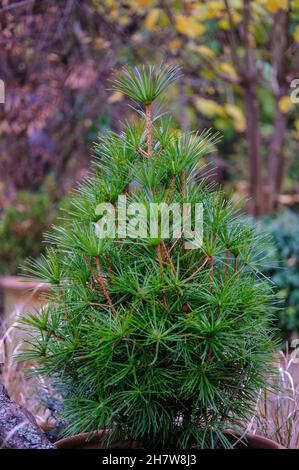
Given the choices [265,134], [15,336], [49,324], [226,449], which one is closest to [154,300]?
[49,324]

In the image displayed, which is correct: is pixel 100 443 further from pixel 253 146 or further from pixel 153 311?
pixel 253 146

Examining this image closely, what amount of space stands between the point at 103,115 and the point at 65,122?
0.45 m

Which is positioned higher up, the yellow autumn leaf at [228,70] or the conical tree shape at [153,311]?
the yellow autumn leaf at [228,70]

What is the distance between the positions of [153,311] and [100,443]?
487mm

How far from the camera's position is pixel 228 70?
15.5ft

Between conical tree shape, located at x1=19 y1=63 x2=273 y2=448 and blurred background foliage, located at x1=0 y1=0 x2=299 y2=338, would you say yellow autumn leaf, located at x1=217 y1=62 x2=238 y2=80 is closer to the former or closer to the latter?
blurred background foliage, located at x1=0 y1=0 x2=299 y2=338

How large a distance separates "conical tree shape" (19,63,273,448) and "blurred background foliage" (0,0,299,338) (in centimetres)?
255

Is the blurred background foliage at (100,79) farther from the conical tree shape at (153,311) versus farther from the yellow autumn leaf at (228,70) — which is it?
the conical tree shape at (153,311)

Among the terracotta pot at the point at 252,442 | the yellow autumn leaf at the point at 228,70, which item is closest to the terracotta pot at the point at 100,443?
the terracotta pot at the point at 252,442

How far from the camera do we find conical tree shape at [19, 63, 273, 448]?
1.40 m

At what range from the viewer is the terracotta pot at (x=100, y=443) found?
5.10 feet

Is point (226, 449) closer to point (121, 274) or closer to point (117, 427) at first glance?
point (117, 427)

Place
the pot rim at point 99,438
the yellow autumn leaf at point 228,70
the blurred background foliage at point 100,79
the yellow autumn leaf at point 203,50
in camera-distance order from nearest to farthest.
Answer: the pot rim at point 99,438
the blurred background foliage at point 100,79
the yellow autumn leaf at point 203,50
the yellow autumn leaf at point 228,70

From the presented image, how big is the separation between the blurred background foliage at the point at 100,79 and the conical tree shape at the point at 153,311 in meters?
2.55
